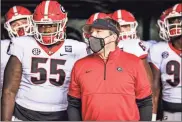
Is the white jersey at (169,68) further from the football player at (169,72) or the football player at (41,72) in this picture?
the football player at (41,72)

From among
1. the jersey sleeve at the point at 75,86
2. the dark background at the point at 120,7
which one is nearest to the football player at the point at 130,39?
the jersey sleeve at the point at 75,86

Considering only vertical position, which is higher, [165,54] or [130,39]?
[130,39]

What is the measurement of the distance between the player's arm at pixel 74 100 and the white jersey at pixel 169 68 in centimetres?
125

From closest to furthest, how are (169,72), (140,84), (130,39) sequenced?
(140,84) < (130,39) < (169,72)

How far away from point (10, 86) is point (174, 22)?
165cm

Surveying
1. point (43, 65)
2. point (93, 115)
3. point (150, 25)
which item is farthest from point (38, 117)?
point (150, 25)

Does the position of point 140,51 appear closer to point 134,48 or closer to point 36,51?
point 134,48

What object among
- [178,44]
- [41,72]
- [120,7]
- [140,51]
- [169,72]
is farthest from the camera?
[120,7]

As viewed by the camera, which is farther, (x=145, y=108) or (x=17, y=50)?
(x=17, y=50)

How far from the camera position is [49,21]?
3.53 meters

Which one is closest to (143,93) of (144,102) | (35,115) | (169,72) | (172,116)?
(144,102)

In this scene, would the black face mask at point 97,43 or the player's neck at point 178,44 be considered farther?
the player's neck at point 178,44

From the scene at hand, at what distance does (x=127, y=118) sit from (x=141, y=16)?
3394 mm

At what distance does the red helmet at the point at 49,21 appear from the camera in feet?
11.5
